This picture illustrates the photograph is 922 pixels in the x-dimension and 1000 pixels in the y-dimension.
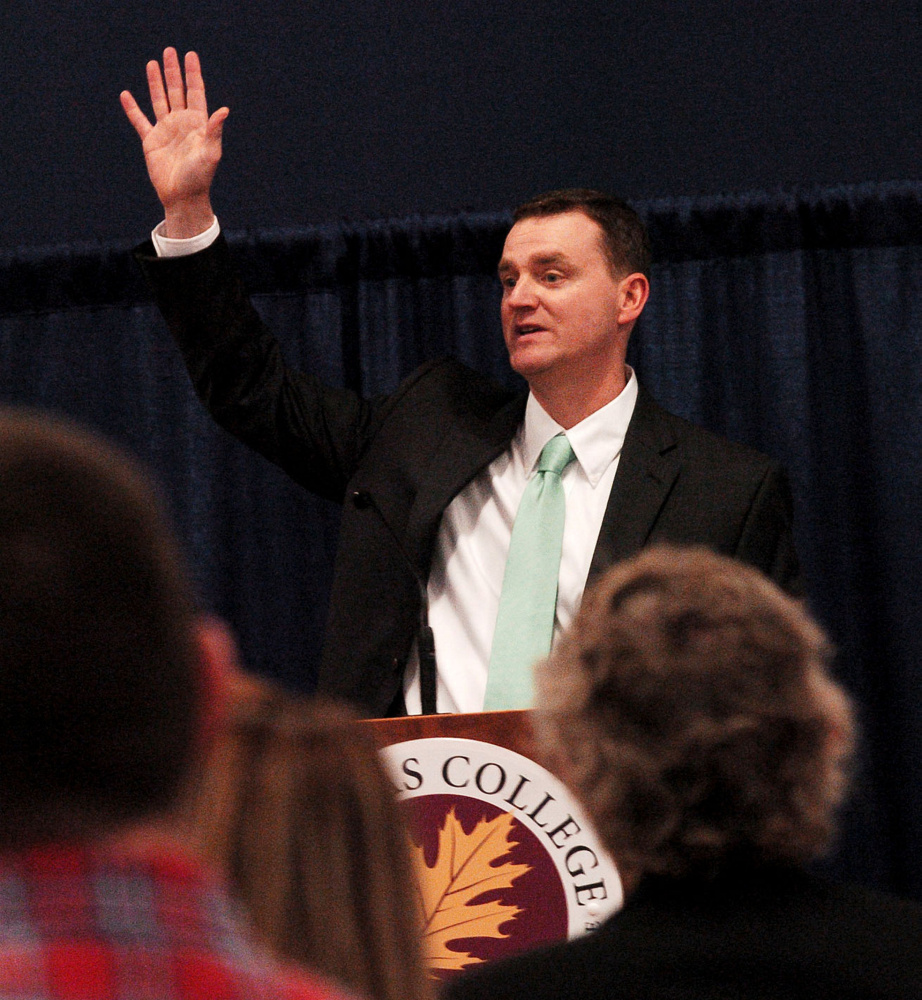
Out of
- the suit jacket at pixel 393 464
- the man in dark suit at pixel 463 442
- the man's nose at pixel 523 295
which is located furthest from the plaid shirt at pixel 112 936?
the man's nose at pixel 523 295

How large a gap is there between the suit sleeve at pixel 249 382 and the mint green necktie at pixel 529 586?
0.39 metres

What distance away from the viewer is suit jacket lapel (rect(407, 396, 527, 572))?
8.35 ft

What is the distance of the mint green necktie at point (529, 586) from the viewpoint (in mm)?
2381

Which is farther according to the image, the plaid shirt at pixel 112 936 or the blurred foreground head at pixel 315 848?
the blurred foreground head at pixel 315 848

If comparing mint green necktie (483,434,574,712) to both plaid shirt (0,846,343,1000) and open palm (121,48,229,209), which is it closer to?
open palm (121,48,229,209)

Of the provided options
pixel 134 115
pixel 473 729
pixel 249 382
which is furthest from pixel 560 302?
pixel 473 729

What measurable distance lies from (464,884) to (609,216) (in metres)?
1.54

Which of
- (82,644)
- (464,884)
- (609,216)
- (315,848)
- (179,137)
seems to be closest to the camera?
(82,644)

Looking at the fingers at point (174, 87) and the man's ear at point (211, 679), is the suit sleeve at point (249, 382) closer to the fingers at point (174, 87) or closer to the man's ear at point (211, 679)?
the fingers at point (174, 87)

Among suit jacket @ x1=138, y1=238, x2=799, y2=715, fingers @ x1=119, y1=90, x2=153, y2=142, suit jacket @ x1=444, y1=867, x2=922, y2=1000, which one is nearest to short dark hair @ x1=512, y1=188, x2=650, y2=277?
suit jacket @ x1=138, y1=238, x2=799, y2=715

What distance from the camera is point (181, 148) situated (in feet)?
8.82

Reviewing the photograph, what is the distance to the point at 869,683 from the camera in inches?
121

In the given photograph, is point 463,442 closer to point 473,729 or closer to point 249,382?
point 249,382

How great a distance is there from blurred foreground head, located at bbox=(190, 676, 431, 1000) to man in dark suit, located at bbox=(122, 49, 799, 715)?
155 centimetres
